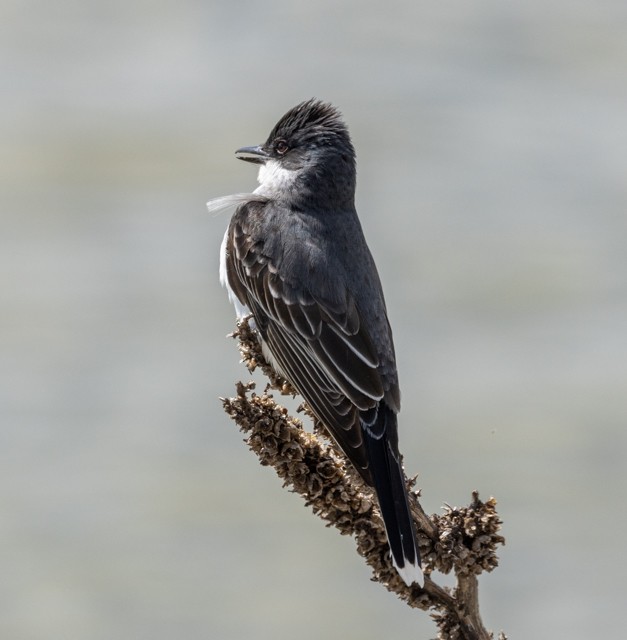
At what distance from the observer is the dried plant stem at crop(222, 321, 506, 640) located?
10.4 ft

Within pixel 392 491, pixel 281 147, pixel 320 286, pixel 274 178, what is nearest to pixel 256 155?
pixel 281 147

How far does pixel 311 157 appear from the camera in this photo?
564 cm

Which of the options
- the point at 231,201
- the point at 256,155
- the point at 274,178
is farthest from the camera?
the point at 256,155

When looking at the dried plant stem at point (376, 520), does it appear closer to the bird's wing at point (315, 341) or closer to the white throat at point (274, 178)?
the bird's wing at point (315, 341)

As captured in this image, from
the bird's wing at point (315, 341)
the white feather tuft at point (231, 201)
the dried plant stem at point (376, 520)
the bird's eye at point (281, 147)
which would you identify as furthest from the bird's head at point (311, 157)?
the dried plant stem at point (376, 520)

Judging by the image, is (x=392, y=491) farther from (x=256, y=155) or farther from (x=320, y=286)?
(x=256, y=155)

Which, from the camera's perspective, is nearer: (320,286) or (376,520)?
(376,520)

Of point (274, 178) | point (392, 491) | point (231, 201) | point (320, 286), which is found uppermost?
point (274, 178)

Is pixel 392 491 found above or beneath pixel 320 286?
beneath

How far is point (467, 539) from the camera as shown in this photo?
129 inches

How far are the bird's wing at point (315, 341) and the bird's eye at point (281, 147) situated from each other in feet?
2.00

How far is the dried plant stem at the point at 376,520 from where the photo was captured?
3.18 meters

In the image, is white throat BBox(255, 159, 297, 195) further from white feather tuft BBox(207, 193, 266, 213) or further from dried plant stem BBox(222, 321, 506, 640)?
dried plant stem BBox(222, 321, 506, 640)

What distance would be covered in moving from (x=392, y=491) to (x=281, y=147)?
2630mm
